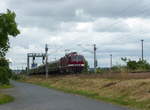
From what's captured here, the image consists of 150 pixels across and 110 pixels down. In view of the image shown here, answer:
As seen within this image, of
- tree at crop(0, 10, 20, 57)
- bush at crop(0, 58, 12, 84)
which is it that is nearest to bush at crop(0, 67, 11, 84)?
bush at crop(0, 58, 12, 84)

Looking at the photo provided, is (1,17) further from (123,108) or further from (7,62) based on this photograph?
(123,108)

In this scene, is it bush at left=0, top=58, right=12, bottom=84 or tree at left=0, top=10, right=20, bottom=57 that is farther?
bush at left=0, top=58, right=12, bottom=84

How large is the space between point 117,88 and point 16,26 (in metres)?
13.8

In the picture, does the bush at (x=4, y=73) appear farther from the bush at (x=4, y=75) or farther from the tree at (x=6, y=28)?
the tree at (x=6, y=28)

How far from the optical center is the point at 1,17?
41812 millimetres

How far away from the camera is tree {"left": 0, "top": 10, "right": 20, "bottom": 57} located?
4172 centimetres

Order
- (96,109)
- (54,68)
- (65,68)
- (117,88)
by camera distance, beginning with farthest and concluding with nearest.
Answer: (54,68) → (65,68) → (117,88) → (96,109)

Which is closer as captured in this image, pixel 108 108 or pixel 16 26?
pixel 108 108

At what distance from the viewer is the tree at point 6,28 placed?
41.7 metres

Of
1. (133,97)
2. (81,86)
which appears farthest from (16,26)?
(133,97)

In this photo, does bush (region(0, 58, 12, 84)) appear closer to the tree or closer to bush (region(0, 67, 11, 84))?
bush (region(0, 67, 11, 84))

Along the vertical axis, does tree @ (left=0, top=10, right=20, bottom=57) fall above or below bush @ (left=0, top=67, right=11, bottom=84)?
above

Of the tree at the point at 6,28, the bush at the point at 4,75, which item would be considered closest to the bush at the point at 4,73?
the bush at the point at 4,75

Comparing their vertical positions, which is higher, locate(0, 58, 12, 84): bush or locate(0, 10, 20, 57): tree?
locate(0, 10, 20, 57): tree
